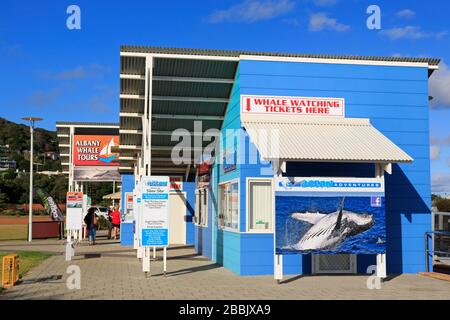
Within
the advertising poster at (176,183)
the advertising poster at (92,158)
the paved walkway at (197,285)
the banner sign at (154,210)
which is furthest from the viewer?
the advertising poster at (92,158)

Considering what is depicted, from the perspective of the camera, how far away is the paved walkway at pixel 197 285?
10.8m

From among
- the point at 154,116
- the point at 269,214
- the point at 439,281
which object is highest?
the point at 154,116

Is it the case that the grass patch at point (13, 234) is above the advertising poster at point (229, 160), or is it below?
below

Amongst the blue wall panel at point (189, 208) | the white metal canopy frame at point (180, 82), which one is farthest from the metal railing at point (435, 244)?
the blue wall panel at point (189, 208)

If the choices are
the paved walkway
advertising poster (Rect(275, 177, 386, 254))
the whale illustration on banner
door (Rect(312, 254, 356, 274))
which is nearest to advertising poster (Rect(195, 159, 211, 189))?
the paved walkway

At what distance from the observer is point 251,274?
1415 centimetres

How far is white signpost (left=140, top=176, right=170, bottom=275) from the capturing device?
13.8m

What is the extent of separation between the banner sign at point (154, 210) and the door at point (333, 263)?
12.3 ft

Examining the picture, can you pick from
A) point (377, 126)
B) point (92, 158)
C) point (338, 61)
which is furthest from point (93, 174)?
point (377, 126)

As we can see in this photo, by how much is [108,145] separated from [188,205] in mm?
9510

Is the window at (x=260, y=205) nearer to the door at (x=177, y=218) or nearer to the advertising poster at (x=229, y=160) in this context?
the advertising poster at (x=229, y=160)
